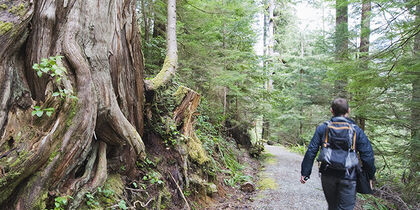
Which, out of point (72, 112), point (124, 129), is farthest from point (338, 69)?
point (72, 112)

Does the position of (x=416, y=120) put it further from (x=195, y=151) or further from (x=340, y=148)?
(x=195, y=151)

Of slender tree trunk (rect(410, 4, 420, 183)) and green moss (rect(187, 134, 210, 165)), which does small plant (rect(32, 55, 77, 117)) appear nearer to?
green moss (rect(187, 134, 210, 165))

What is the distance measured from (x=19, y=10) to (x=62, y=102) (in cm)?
116

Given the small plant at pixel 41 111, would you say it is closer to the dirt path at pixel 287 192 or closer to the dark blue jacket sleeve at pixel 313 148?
the dark blue jacket sleeve at pixel 313 148

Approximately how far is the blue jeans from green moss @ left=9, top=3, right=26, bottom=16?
4372 millimetres

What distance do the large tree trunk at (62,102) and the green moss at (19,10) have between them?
0.5 inches

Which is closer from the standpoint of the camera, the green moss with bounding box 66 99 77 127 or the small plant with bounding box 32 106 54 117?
the small plant with bounding box 32 106 54 117

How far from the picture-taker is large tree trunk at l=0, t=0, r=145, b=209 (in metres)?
2.39

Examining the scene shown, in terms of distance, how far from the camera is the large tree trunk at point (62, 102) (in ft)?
7.84

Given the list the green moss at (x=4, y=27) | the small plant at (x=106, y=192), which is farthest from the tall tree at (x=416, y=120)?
the green moss at (x=4, y=27)

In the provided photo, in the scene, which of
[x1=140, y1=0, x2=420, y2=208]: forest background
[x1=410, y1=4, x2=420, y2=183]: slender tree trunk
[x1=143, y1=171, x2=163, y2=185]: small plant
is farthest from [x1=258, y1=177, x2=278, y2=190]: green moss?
[x1=143, y1=171, x2=163, y2=185]: small plant

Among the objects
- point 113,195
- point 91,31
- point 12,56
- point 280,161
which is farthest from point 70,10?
Result: point 280,161

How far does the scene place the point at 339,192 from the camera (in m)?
3.22

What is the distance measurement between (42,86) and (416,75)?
6851 millimetres
